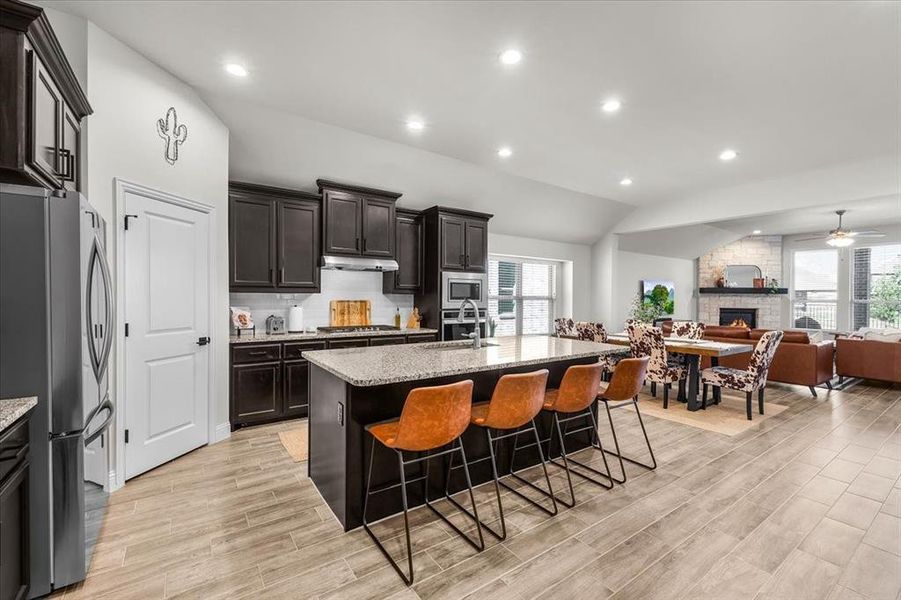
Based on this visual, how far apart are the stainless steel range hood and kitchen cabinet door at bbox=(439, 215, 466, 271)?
0.75 m

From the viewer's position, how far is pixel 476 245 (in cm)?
601

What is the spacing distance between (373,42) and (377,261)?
2.74 metres

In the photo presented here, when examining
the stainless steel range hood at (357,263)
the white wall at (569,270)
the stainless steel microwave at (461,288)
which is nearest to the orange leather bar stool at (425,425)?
the stainless steel range hood at (357,263)

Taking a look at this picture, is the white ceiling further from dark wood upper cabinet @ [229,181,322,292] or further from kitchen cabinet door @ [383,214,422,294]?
kitchen cabinet door @ [383,214,422,294]

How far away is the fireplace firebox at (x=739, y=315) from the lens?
1002 cm

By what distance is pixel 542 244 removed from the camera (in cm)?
805

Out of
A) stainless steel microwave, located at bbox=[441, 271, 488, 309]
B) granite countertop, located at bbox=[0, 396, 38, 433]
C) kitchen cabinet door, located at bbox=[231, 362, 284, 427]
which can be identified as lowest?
kitchen cabinet door, located at bbox=[231, 362, 284, 427]

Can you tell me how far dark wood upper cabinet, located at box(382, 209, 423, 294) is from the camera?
562 centimetres

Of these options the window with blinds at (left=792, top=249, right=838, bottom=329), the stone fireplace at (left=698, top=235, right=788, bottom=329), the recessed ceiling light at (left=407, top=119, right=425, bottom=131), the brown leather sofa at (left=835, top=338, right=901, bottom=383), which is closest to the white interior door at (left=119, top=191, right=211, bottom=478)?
the recessed ceiling light at (left=407, top=119, right=425, bottom=131)

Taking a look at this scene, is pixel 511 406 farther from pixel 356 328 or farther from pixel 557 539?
pixel 356 328

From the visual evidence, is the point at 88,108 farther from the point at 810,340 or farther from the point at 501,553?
the point at 810,340

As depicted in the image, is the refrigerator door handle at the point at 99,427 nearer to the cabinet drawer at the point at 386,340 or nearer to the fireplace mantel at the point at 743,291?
the cabinet drawer at the point at 386,340

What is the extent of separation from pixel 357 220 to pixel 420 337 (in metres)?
1.68

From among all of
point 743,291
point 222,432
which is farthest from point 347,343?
point 743,291
